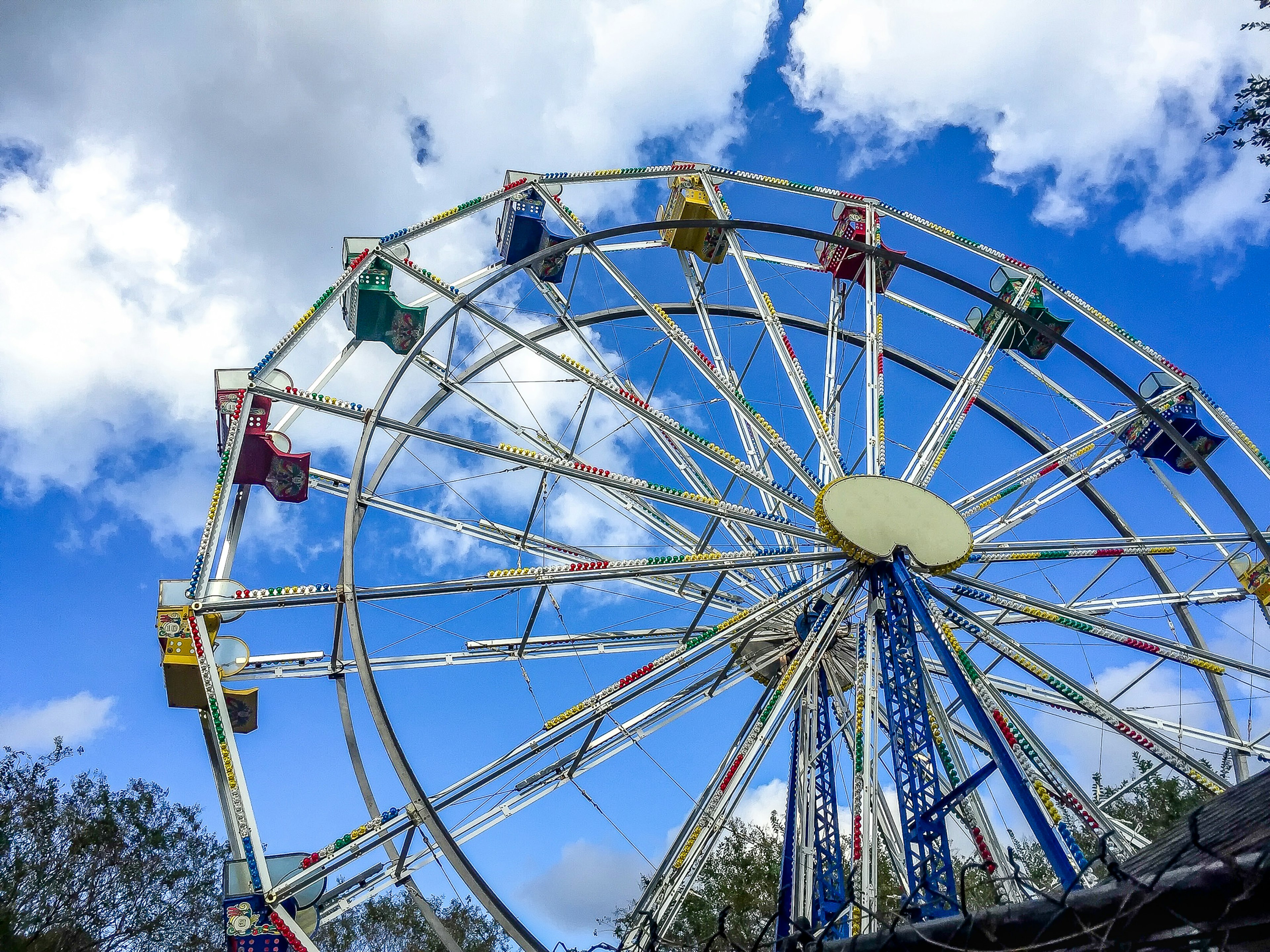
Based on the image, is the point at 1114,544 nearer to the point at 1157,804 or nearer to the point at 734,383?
the point at 734,383

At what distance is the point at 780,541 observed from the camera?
47.7 feet

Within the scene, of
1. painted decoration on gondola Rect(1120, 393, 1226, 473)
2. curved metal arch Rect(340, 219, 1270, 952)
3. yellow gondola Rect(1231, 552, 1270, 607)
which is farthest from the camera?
painted decoration on gondola Rect(1120, 393, 1226, 473)

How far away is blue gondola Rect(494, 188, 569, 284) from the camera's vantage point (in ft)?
50.8

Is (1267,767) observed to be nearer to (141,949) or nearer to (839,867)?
(839,867)

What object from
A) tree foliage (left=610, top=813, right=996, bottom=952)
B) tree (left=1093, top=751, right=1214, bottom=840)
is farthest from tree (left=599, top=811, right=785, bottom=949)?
tree (left=1093, top=751, right=1214, bottom=840)

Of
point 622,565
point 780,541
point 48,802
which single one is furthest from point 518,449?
point 48,802

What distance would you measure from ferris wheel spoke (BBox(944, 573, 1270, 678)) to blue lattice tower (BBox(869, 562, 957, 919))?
1.41 metres

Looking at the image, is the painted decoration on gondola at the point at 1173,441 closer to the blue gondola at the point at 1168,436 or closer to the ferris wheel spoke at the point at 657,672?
the blue gondola at the point at 1168,436

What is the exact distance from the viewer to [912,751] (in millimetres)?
10555

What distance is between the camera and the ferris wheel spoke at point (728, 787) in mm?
11148

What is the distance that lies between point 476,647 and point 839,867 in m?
5.45

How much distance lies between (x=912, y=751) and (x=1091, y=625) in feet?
11.9

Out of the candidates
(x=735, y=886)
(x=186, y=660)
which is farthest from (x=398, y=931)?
(x=186, y=660)

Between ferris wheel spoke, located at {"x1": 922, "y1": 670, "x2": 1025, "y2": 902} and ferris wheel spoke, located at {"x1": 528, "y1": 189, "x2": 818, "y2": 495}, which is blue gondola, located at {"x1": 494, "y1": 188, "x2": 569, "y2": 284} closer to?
ferris wheel spoke, located at {"x1": 528, "y1": 189, "x2": 818, "y2": 495}
